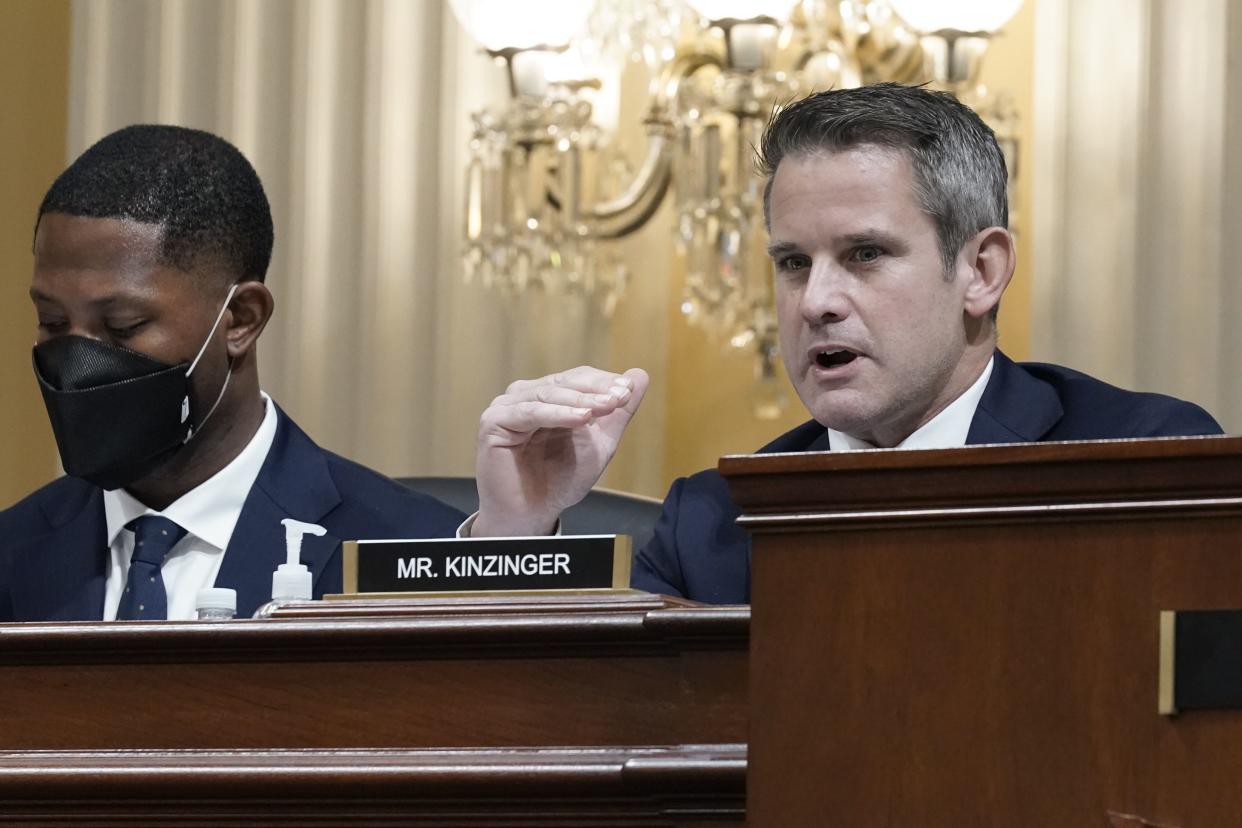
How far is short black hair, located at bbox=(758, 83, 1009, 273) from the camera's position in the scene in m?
1.90

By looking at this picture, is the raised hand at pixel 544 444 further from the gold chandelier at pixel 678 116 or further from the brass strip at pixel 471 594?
the gold chandelier at pixel 678 116

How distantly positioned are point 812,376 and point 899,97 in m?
0.29

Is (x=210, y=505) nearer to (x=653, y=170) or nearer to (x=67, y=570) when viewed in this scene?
(x=67, y=570)

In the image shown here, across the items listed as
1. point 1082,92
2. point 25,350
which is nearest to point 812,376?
point 1082,92

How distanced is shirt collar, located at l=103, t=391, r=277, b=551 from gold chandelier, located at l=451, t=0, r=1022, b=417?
1.36 meters

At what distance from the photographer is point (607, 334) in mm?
3762

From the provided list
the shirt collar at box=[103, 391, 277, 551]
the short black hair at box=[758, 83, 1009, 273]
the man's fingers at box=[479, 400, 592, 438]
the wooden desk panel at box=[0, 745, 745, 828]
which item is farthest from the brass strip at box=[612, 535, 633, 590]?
the shirt collar at box=[103, 391, 277, 551]

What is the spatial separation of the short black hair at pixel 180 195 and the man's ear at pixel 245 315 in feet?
0.08

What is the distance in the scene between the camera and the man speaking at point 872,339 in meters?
1.86

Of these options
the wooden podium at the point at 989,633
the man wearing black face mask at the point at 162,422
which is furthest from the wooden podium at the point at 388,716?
the man wearing black face mask at the point at 162,422

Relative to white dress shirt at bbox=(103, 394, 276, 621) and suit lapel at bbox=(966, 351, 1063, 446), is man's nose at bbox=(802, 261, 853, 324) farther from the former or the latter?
white dress shirt at bbox=(103, 394, 276, 621)

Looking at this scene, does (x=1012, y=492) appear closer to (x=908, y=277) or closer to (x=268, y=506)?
(x=908, y=277)

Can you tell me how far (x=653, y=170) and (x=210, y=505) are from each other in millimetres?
1603

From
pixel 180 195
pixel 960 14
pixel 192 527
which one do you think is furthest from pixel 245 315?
pixel 960 14
